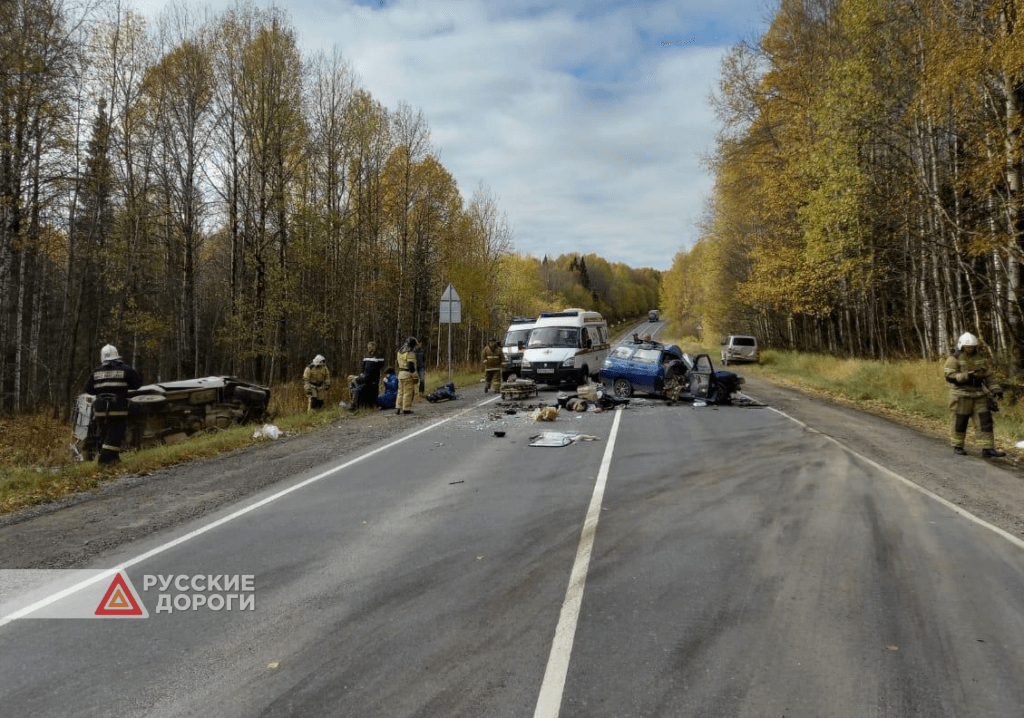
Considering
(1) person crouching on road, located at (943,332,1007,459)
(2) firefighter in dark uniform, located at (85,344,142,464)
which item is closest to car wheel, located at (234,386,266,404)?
(2) firefighter in dark uniform, located at (85,344,142,464)

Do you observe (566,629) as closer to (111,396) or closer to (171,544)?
(171,544)

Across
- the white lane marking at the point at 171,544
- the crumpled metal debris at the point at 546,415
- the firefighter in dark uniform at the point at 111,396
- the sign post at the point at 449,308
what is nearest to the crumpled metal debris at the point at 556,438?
the crumpled metal debris at the point at 546,415

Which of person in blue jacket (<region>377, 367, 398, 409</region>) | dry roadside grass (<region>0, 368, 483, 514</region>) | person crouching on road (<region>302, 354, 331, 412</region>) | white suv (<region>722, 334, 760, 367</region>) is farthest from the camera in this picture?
white suv (<region>722, 334, 760, 367</region>)

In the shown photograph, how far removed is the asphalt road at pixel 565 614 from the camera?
292 centimetres

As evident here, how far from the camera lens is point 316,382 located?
15.4 meters

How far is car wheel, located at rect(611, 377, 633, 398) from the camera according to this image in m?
16.8

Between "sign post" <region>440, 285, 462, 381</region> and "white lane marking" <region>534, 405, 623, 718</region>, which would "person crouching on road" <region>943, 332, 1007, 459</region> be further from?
"sign post" <region>440, 285, 462, 381</region>

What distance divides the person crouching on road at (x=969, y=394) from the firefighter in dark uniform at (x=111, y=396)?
12.6 m

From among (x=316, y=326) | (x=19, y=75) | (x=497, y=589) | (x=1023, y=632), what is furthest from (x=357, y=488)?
(x=316, y=326)

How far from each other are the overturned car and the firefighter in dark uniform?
4.12 feet

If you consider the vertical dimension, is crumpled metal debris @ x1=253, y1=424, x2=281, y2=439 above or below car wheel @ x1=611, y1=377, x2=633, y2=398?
below

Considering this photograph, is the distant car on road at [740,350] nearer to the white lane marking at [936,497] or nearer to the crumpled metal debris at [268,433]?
the white lane marking at [936,497]

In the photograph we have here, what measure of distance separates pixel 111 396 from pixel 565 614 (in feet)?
26.0

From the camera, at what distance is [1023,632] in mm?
3551
